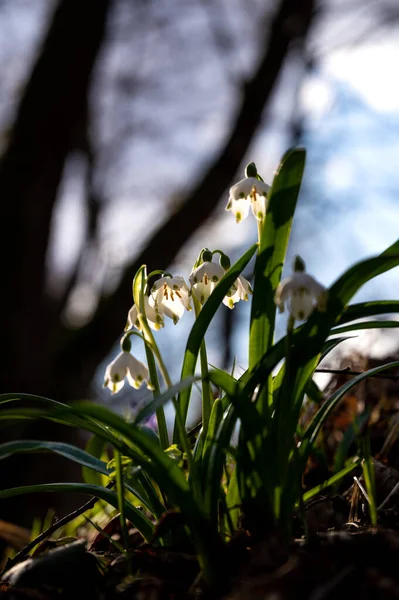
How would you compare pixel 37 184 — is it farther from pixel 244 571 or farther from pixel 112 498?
pixel 244 571

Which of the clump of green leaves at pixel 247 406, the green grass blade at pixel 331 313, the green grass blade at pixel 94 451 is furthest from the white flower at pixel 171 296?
the green grass blade at pixel 94 451

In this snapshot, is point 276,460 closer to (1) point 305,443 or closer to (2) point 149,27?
(1) point 305,443

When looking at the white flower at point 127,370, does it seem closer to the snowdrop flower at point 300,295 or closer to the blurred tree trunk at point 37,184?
the snowdrop flower at point 300,295

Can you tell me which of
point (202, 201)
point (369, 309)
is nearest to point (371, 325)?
point (369, 309)

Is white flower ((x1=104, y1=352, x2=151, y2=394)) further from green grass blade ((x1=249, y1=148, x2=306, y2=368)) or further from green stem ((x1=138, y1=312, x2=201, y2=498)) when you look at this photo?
green grass blade ((x1=249, y1=148, x2=306, y2=368))

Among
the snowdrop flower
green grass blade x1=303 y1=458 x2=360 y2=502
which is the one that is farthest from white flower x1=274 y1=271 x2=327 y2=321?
green grass blade x1=303 y1=458 x2=360 y2=502

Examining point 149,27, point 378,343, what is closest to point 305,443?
point 378,343
